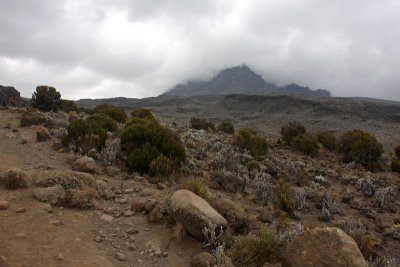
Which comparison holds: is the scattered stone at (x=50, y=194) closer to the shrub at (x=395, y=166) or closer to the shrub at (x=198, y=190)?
the shrub at (x=198, y=190)

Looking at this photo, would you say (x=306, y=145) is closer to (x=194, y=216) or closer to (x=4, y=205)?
(x=194, y=216)

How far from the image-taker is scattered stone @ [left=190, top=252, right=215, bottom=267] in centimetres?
537

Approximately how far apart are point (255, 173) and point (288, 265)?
734 cm

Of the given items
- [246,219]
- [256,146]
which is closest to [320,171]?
[256,146]

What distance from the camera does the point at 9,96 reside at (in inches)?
1227

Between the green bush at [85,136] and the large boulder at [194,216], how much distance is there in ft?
19.0

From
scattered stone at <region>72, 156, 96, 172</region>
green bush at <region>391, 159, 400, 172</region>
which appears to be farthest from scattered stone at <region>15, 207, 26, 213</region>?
green bush at <region>391, 159, 400, 172</region>

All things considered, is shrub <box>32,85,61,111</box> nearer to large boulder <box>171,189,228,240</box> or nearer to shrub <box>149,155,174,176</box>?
shrub <box>149,155,174,176</box>

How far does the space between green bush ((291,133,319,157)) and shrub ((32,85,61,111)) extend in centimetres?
1473

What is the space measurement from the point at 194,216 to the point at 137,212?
167 cm

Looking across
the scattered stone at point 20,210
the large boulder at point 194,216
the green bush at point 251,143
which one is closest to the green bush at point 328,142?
the green bush at point 251,143

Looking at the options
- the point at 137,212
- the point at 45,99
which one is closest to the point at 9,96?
the point at 45,99

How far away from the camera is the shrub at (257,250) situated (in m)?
5.60

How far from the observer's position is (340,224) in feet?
25.8
